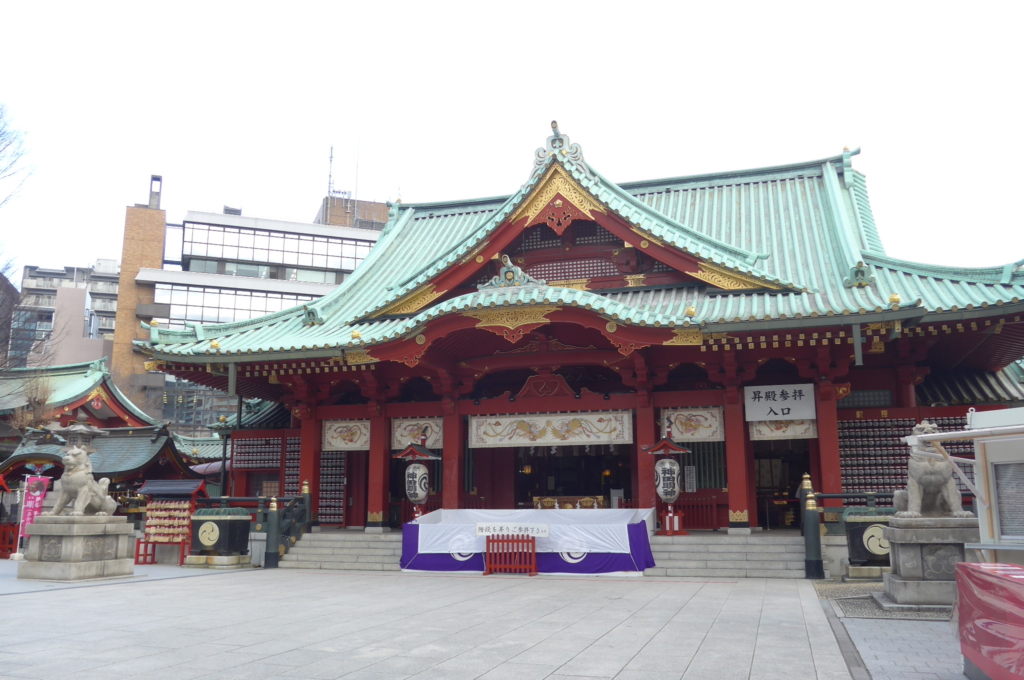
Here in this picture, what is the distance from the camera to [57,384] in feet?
107

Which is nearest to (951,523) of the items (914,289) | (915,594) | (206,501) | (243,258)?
(915,594)

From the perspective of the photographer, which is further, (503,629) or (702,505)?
(702,505)

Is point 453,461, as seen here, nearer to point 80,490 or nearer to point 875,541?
point 80,490

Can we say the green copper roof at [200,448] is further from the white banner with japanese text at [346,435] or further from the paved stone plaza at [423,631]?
the paved stone plaza at [423,631]

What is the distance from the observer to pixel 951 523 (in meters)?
10.8

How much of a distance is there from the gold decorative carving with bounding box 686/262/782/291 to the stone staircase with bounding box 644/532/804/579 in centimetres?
558

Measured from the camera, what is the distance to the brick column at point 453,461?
63.8 feet

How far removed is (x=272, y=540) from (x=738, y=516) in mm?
10562

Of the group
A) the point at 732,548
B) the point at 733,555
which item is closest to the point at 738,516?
the point at 732,548

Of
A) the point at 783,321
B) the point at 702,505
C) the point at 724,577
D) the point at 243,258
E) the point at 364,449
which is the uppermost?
the point at 243,258

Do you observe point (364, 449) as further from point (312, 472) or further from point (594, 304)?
point (594, 304)

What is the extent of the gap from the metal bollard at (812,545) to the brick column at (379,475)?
32.7 ft

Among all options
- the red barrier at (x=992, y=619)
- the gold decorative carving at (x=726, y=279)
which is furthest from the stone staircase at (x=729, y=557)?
the red barrier at (x=992, y=619)

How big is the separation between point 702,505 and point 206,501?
12052 mm
